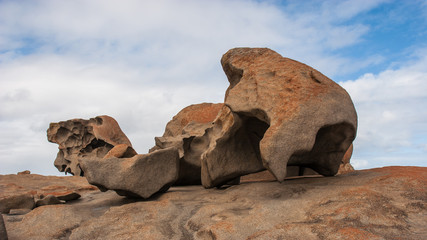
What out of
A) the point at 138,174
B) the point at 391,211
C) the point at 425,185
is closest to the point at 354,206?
the point at 391,211

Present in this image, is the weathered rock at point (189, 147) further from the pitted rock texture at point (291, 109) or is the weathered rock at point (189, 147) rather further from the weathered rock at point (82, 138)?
the weathered rock at point (82, 138)

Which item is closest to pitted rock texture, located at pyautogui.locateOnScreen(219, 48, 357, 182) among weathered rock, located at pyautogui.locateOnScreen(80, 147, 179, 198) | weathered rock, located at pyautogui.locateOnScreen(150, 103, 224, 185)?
weathered rock, located at pyautogui.locateOnScreen(80, 147, 179, 198)

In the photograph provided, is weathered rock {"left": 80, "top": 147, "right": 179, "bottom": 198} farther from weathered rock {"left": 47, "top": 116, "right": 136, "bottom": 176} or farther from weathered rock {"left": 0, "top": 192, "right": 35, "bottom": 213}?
weathered rock {"left": 47, "top": 116, "right": 136, "bottom": 176}

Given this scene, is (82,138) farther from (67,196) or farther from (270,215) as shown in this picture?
(270,215)

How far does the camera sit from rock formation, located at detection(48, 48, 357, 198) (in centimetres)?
470

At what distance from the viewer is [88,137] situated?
15273 mm

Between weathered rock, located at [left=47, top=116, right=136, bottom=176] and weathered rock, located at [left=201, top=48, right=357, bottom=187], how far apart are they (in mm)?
9198

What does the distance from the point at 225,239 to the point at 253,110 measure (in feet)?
7.04

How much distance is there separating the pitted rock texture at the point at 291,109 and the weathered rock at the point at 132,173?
2.77ft

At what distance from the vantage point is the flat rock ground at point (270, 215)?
139 inches

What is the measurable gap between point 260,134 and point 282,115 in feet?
4.89

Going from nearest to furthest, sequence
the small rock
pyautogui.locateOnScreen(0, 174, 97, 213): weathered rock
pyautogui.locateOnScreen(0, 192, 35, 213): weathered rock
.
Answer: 1. the small rock
2. pyautogui.locateOnScreen(0, 192, 35, 213): weathered rock
3. pyautogui.locateOnScreen(0, 174, 97, 213): weathered rock

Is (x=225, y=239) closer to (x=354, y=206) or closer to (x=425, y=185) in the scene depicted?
(x=354, y=206)

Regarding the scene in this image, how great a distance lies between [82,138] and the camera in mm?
15336
